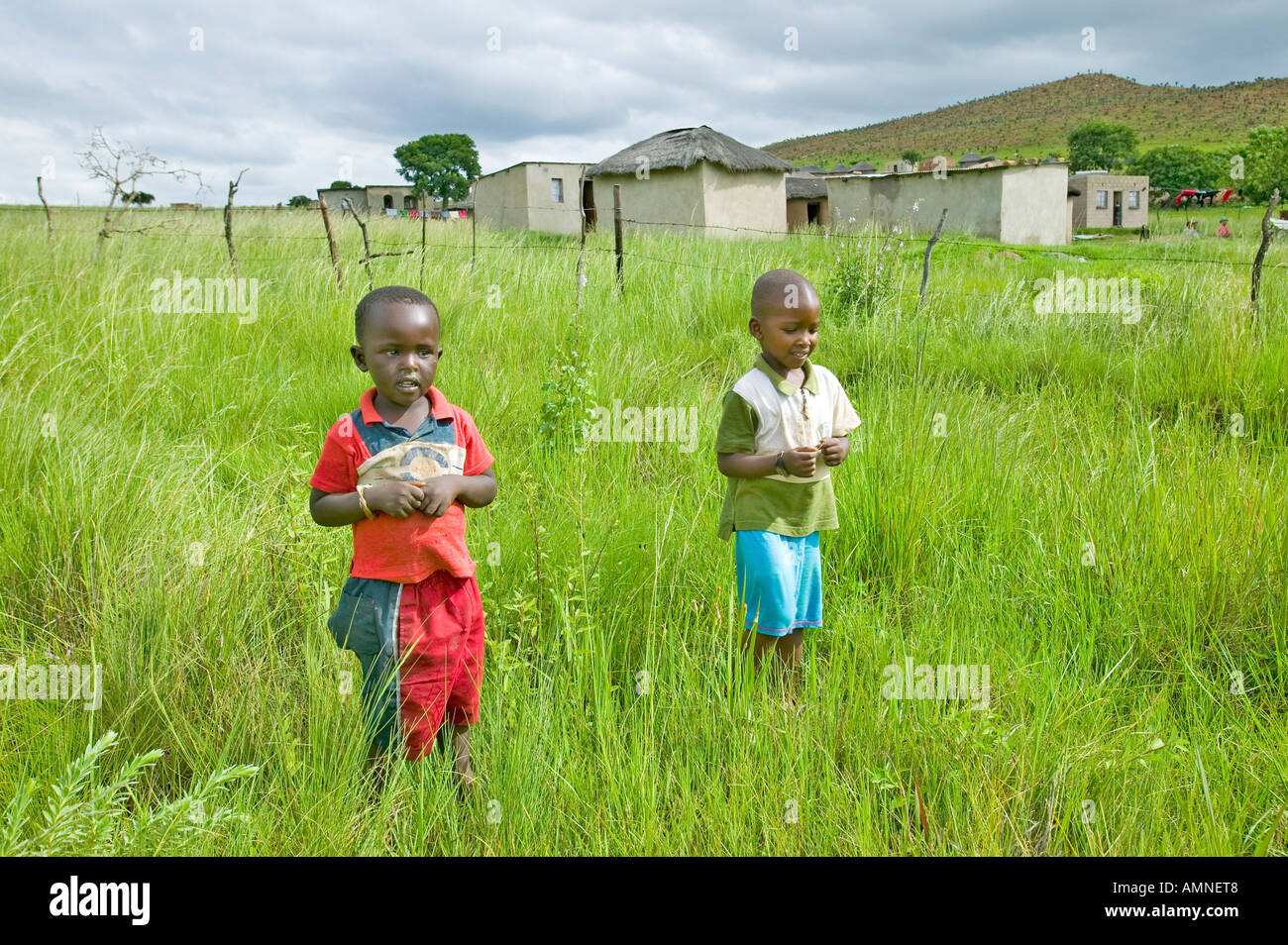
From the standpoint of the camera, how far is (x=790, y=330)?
2.41 meters

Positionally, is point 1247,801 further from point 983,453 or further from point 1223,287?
point 1223,287

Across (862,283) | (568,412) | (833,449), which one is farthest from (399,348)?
(862,283)

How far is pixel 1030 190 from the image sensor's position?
2445 cm

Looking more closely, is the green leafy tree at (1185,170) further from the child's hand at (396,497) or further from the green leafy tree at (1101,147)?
the child's hand at (396,497)

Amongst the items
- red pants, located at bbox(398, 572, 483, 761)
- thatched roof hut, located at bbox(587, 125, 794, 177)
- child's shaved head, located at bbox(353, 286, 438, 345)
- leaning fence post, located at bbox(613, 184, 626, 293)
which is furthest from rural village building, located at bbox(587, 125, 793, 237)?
red pants, located at bbox(398, 572, 483, 761)

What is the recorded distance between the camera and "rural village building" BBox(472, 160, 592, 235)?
110 feet

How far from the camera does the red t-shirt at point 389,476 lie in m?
1.95

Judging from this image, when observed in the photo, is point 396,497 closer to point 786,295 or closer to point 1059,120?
point 786,295

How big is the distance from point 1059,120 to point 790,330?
109 meters

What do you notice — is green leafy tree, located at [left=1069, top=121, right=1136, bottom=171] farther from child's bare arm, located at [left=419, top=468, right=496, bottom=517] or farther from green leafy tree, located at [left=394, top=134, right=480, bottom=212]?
child's bare arm, located at [left=419, top=468, right=496, bottom=517]

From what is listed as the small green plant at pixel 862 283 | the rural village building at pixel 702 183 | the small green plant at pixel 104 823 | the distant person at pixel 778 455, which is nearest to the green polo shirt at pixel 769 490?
the distant person at pixel 778 455

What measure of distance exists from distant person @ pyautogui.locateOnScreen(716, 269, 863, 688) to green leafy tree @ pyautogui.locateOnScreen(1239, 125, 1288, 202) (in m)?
61.3

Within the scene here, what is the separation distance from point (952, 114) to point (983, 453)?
Answer: 393 ft

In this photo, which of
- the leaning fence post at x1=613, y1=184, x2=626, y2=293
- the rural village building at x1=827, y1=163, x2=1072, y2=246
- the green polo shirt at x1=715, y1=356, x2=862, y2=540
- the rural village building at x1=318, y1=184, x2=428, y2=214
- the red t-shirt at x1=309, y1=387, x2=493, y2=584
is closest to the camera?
the red t-shirt at x1=309, y1=387, x2=493, y2=584
